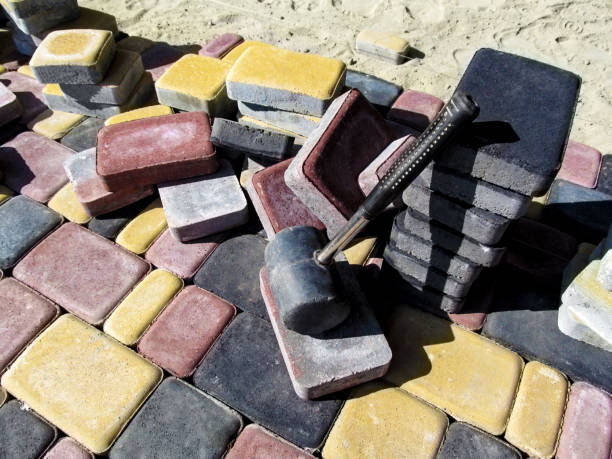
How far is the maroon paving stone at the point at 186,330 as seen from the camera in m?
1.90

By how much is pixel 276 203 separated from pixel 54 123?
5.01 ft

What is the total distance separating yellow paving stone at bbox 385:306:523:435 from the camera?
5.81ft

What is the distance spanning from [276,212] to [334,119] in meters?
0.46

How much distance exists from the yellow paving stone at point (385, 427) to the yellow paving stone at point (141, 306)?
0.84 metres

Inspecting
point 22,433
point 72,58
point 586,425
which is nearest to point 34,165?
point 72,58

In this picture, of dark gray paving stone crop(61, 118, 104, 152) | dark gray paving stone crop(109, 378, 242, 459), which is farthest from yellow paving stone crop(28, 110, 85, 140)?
dark gray paving stone crop(109, 378, 242, 459)

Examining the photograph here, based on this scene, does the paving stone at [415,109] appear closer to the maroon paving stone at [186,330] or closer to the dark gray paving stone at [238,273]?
the dark gray paving stone at [238,273]

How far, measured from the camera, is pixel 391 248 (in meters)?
1.97

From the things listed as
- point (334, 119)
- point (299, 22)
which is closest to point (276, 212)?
point (334, 119)

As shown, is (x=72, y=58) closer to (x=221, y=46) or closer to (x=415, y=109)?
(x=221, y=46)

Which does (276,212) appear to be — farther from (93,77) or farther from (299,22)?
(299,22)

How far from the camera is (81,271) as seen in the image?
7.11ft

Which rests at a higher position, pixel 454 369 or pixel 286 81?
pixel 286 81

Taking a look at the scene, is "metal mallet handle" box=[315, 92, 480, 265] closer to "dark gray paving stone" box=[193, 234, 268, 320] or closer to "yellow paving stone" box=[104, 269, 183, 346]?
"dark gray paving stone" box=[193, 234, 268, 320]
